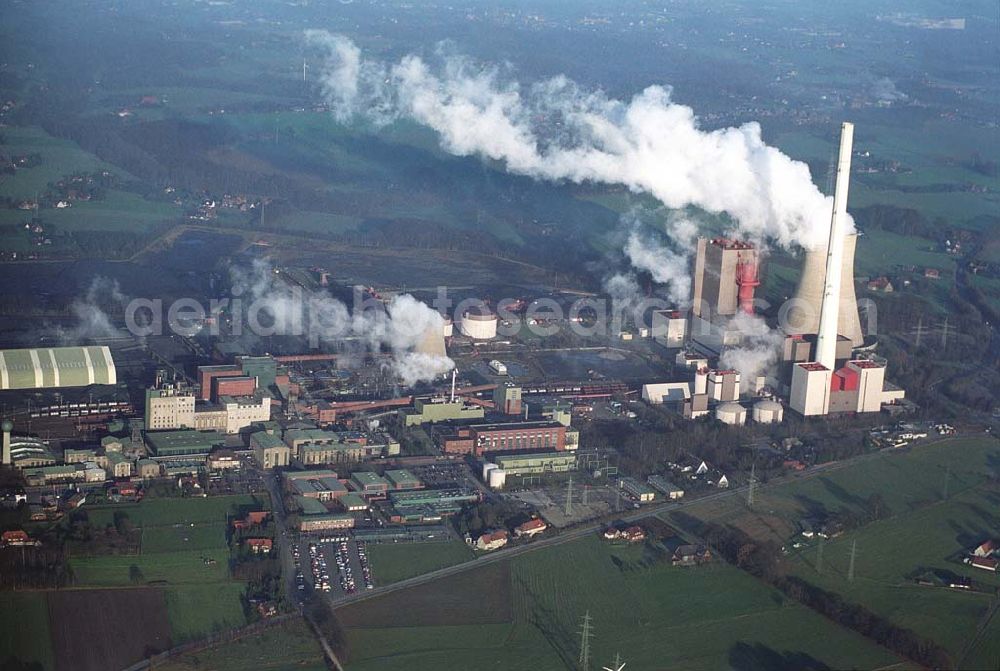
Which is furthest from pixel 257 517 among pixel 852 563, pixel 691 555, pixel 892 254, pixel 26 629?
pixel 892 254

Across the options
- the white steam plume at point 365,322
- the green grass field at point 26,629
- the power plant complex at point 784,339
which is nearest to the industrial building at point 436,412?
the white steam plume at point 365,322

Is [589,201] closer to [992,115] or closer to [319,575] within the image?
[992,115]

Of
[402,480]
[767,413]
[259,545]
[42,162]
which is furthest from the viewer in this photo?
[42,162]

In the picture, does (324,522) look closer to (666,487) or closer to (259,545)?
(259,545)

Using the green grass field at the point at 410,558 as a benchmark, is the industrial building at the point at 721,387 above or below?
above

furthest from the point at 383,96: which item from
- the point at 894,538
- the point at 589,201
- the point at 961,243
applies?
the point at 894,538

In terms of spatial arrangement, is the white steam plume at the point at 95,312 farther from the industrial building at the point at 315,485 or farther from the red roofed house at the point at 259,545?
the red roofed house at the point at 259,545
